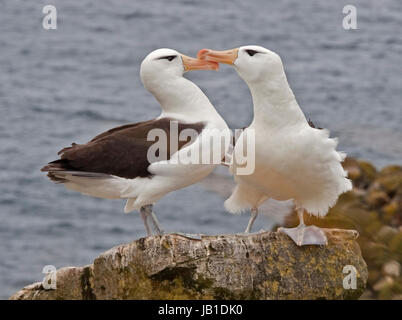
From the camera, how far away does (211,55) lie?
10859 millimetres

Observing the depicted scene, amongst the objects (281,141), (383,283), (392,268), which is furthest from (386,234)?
(281,141)

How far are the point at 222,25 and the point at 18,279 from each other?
31551 mm

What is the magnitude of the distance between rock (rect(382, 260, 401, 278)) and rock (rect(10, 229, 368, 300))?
6475mm

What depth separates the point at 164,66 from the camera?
10.7 metres

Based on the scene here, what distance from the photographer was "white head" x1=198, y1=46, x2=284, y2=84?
1049cm

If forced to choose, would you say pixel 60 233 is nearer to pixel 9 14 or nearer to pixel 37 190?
pixel 37 190

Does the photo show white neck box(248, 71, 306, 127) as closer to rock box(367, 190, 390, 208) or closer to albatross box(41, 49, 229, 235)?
albatross box(41, 49, 229, 235)

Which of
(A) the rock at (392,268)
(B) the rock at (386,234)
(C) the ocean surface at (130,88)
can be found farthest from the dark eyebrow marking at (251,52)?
(C) the ocean surface at (130,88)

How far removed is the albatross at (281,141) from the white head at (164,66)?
0.21 meters

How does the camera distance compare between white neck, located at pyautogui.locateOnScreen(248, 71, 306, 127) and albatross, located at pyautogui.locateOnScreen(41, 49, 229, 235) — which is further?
white neck, located at pyautogui.locateOnScreen(248, 71, 306, 127)

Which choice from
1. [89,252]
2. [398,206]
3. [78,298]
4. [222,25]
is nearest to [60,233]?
[89,252]

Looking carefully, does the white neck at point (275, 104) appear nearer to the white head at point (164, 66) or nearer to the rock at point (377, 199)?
the white head at point (164, 66)

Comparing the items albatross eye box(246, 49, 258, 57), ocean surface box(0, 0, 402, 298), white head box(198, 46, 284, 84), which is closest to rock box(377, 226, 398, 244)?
ocean surface box(0, 0, 402, 298)

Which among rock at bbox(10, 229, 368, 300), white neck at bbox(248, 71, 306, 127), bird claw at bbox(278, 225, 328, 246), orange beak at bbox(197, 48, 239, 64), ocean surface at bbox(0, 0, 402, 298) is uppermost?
orange beak at bbox(197, 48, 239, 64)
